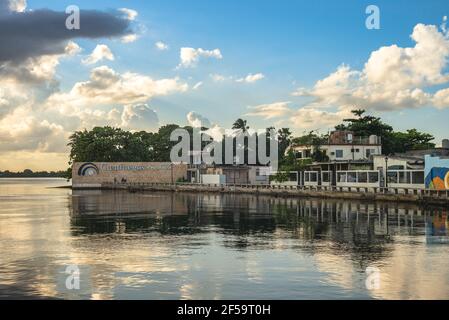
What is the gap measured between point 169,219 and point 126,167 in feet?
312

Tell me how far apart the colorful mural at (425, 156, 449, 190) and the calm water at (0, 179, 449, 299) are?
19.2m

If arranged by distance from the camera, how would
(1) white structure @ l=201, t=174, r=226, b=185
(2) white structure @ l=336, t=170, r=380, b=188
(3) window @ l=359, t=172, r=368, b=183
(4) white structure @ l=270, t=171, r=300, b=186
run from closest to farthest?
(2) white structure @ l=336, t=170, r=380, b=188
(3) window @ l=359, t=172, r=368, b=183
(4) white structure @ l=270, t=171, r=300, b=186
(1) white structure @ l=201, t=174, r=226, b=185

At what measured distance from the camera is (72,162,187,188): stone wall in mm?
135625

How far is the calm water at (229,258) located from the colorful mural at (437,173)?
19.2 m

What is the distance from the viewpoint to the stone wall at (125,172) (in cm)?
13562

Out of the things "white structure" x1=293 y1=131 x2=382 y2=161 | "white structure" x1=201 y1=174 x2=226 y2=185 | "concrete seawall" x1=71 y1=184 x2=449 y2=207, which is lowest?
"concrete seawall" x1=71 y1=184 x2=449 y2=207

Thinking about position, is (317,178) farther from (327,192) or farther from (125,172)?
(125,172)

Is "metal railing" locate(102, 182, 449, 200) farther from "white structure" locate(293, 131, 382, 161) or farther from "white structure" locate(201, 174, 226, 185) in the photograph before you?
"white structure" locate(293, 131, 382, 161)

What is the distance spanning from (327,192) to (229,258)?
A: 55.0 m

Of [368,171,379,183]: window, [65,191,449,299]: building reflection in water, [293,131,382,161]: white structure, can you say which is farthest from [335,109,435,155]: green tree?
[65,191,449,299]: building reflection in water

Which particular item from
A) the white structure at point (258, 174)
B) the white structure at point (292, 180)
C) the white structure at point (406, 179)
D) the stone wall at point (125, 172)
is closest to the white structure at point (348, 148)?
the white structure at point (292, 180)
